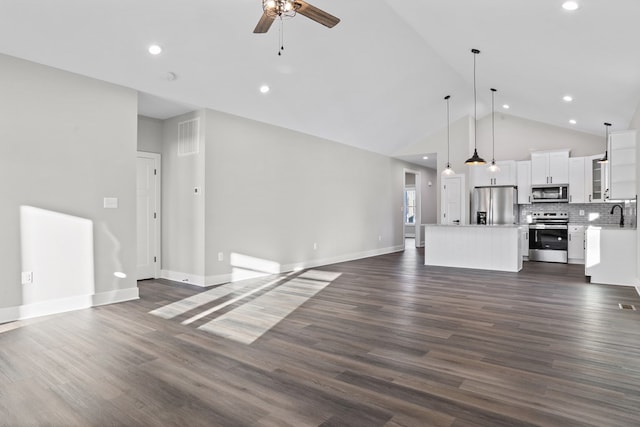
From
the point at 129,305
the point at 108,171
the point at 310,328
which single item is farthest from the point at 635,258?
the point at 108,171

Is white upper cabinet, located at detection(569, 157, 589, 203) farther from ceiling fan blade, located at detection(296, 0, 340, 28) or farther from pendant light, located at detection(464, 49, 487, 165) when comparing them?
ceiling fan blade, located at detection(296, 0, 340, 28)

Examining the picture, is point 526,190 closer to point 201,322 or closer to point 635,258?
point 635,258

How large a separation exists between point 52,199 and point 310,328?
3291 mm

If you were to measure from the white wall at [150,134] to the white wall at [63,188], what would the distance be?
1.32 metres

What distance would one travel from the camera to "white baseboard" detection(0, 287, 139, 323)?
4094mm

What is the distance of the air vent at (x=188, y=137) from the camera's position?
605cm

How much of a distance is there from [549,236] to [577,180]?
136cm

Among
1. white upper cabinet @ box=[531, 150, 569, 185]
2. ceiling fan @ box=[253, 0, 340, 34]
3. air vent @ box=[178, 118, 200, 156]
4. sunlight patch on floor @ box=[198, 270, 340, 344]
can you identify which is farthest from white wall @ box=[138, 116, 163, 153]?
white upper cabinet @ box=[531, 150, 569, 185]

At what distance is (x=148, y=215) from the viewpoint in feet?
21.3

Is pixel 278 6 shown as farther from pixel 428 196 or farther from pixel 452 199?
pixel 428 196

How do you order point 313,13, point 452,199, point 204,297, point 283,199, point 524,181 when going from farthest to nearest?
1. point 452,199
2. point 524,181
3. point 283,199
4. point 204,297
5. point 313,13

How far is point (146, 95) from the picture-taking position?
17.5 feet

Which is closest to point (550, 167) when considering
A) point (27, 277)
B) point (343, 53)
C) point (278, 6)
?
point (343, 53)

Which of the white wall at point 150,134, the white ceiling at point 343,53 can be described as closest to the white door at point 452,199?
the white ceiling at point 343,53
